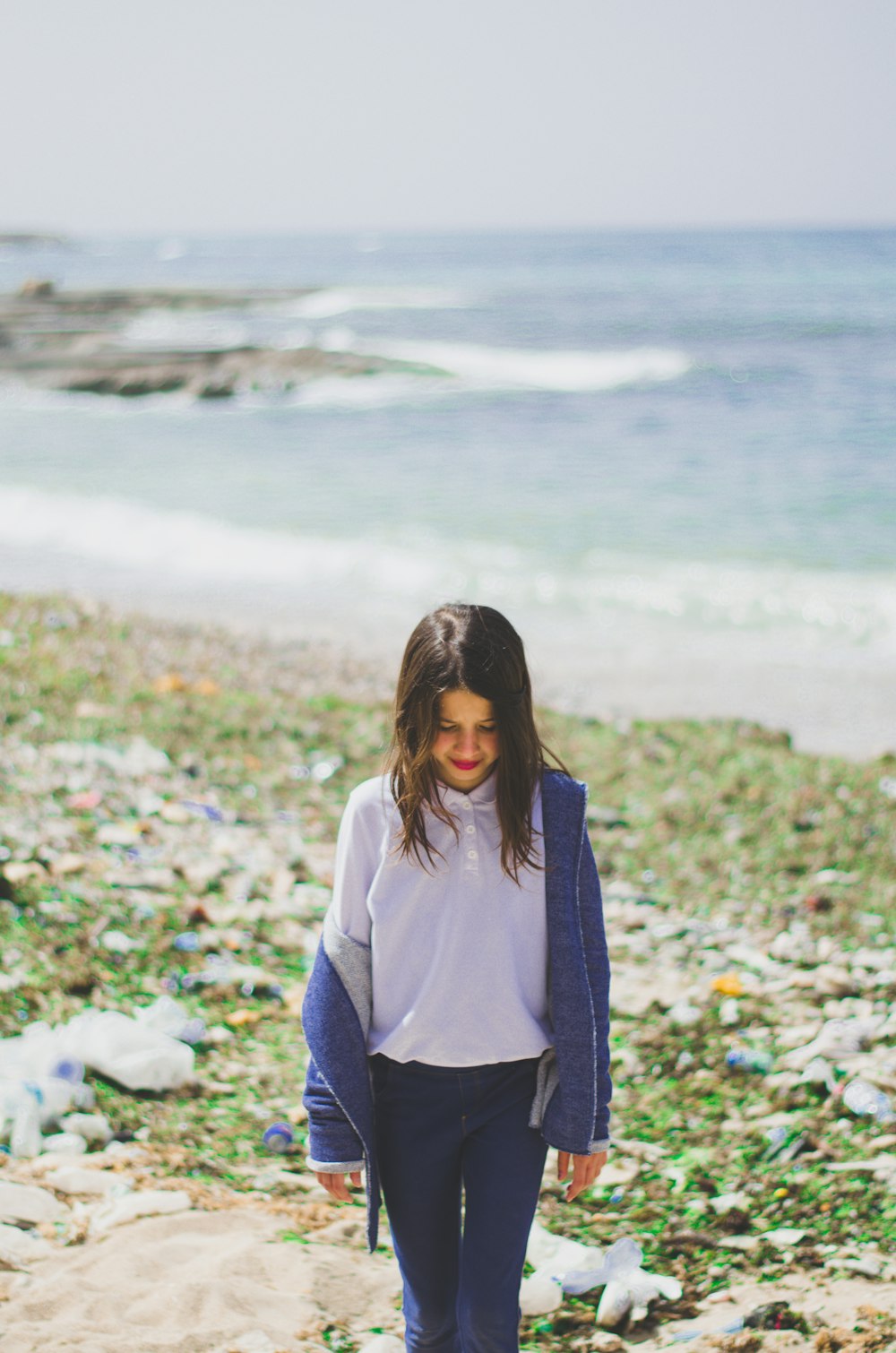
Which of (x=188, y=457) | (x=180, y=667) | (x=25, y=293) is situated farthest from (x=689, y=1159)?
(x=25, y=293)

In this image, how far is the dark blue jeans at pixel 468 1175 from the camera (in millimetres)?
2184

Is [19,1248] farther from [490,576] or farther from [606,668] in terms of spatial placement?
[490,576]

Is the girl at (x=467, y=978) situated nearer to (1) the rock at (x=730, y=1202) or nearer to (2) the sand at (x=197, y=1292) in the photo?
(2) the sand at (x=197, y=1292)

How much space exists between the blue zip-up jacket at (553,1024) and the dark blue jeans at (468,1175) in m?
0.05

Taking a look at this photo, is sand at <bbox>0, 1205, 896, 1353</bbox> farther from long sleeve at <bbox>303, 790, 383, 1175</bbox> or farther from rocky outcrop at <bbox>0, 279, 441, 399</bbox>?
rocky outcrop at <bbox>0, 279, 441, 399</bbox>

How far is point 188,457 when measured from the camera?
798 inches

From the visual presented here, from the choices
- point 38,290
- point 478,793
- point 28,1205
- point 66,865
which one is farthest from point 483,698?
point 38,290

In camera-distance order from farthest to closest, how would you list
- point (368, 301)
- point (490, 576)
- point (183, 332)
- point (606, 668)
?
point (368, 301), point (183, 332), point (490, 576), point (606, 668)

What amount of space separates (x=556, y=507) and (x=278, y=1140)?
12.9m

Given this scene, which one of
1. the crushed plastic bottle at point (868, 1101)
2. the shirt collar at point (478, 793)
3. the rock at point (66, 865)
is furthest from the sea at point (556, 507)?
the shirt collar at point (478, 793)

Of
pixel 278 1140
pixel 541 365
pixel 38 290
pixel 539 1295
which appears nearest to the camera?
pixel 539 1295

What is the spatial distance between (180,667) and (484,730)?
673 cm

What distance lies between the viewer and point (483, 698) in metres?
2.16

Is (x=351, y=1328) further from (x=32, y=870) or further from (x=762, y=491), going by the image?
(x=762, y=491)
